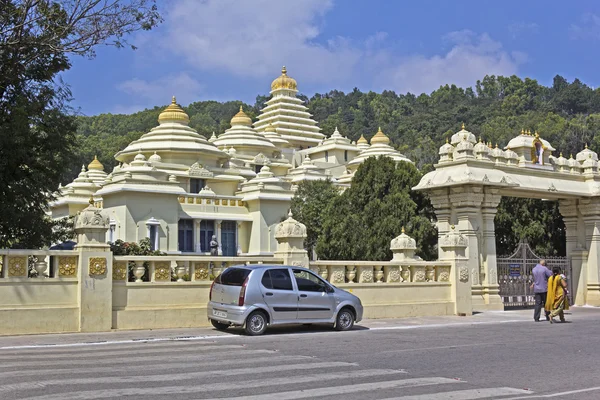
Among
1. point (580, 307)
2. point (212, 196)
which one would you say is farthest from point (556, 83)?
point (580, 307)

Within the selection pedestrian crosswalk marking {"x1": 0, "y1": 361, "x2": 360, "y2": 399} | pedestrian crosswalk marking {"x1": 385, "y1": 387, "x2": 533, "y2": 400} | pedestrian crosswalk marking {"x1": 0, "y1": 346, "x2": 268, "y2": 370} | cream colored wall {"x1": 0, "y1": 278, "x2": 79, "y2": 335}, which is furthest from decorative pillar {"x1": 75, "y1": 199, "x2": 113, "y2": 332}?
pedestrian crosswalk marking {"x1": 385, "y1": 387, "x2": 533, "y2": 400}

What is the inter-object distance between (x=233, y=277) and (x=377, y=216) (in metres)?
18.4

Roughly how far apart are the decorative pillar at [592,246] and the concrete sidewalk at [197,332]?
4.85 m

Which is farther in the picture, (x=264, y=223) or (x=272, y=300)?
(x=264, y=223)

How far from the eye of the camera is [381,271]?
69.9 feet

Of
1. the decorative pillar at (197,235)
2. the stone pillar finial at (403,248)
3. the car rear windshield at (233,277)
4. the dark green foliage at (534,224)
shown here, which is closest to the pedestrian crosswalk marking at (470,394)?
the car rear windshield at (233,277)

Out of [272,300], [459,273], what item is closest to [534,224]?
[459,273]

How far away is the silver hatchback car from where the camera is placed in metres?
15.7

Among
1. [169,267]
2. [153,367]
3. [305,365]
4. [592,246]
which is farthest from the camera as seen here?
[592,246]

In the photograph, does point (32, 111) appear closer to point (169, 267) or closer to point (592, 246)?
point (169, 267)

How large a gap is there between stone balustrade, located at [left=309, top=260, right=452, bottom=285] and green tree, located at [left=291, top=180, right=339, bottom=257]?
17490mm

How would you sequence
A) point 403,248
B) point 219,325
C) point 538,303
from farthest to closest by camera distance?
point 403,248 → point 538,303 → point 219,325

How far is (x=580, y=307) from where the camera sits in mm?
27000

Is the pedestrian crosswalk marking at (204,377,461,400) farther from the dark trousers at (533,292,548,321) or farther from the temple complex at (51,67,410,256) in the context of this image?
the temple complex at (51,67,410,256)
